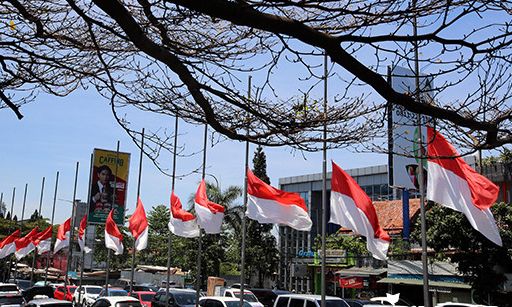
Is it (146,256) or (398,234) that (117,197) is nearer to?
(398,234)

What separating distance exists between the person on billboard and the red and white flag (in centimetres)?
2091

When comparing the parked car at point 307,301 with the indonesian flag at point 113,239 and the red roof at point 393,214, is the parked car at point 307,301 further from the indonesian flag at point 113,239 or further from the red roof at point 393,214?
the red roof at point 393,214

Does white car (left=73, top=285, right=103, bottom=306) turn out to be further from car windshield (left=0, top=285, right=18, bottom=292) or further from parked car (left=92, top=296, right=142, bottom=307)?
parked car (left=92, top=296, right=142, bottom=307)

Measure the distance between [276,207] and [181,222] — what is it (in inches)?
235

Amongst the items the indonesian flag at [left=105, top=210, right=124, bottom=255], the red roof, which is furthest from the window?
the red roof

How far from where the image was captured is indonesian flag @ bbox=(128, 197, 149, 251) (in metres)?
22.8

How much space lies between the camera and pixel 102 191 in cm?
3238

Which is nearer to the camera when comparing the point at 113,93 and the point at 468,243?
the point at 113,93

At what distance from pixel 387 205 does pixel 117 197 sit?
Answer: 19514 millimetres

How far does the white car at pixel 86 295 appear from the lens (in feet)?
93.0

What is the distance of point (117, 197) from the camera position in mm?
33031

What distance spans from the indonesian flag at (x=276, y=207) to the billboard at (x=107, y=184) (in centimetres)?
1689

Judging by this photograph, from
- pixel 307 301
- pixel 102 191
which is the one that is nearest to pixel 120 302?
pixel 307 301

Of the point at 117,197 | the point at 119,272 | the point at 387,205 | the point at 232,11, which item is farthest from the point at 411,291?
the point at 119,272
